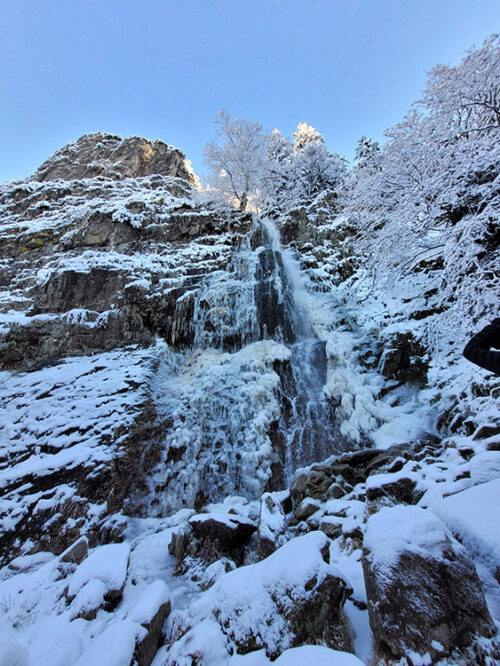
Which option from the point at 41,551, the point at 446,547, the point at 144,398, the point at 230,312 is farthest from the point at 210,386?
the point at 446,547

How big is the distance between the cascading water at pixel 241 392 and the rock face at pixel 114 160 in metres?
16.8

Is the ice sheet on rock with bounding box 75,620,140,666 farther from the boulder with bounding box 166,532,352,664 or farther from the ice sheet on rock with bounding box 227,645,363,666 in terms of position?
the ice sheet on rock with bounding box 227,645,363,666

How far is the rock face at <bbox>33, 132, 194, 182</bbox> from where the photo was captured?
23484 millimetres

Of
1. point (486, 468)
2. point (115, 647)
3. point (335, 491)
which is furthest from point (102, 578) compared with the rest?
point (486, 468)

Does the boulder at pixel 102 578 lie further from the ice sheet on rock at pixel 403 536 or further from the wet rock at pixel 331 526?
the ice sheet on rock at pixel 403 536

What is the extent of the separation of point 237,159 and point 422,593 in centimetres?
2188

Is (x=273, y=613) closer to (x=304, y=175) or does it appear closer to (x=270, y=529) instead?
(x=270, y=529)

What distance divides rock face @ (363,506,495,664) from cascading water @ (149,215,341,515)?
18.0 ft

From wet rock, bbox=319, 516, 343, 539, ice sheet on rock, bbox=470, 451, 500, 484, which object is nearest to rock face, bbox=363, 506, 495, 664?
ice sheet on rock, bbox=470, 451, 500, 484

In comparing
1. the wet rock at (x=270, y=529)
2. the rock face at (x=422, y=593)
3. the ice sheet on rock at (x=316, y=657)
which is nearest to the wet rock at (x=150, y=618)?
the ice sheet on rock at (x=316, y=657)

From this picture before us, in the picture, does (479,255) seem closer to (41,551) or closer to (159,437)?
(159,437)

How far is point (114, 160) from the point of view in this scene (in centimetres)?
2464

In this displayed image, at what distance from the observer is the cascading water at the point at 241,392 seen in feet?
23.4

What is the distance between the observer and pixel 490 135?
490 cm
